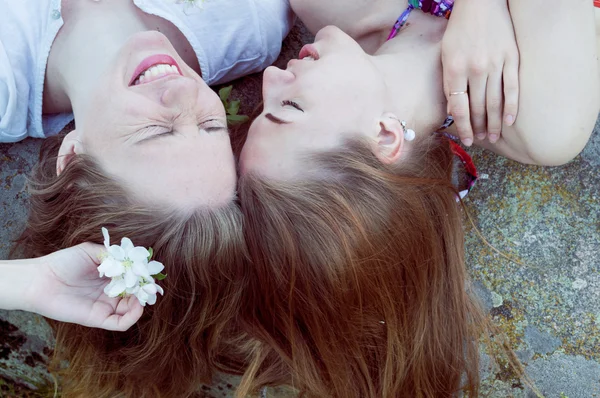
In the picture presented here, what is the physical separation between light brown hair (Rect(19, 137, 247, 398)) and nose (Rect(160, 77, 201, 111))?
39 cm

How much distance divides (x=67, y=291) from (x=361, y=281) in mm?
1148

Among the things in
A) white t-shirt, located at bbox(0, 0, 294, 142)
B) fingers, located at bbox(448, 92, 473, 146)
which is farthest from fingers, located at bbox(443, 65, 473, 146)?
white t-shirt, located at bbox(0, 0, 294, 142)

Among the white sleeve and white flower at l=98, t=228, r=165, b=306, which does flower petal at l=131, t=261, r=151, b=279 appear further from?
the white sleeve

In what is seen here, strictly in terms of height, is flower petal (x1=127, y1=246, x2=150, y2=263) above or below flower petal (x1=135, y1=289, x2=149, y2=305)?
above

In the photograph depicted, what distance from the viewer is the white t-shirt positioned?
104 inches

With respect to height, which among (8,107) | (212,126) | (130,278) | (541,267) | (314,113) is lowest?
(541,267)

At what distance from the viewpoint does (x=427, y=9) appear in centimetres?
272

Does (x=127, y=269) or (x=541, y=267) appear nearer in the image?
(x=127, y=269)

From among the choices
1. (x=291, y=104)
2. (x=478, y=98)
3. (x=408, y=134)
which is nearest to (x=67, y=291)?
(x=291, y=104)

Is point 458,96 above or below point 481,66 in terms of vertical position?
below

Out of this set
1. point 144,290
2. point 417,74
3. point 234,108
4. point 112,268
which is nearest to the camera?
point 112,268

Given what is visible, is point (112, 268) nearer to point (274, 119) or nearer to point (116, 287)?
point (116, 287)

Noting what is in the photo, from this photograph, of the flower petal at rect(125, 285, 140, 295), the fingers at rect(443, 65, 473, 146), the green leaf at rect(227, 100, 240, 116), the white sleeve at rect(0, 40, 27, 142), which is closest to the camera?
the flower petal at rect(125, 285, 140, 295)

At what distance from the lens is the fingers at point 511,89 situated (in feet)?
7.77
